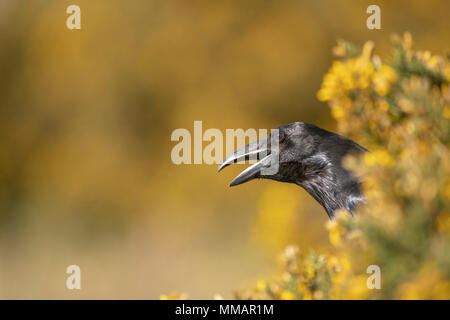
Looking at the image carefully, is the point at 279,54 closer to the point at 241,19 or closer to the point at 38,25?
the point at 241,19

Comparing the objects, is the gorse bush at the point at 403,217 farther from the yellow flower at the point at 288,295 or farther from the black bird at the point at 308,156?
the black bird at the point at 308,156

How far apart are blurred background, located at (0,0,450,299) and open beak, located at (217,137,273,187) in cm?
232

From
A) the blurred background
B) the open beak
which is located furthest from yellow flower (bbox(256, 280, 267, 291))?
the blurred background

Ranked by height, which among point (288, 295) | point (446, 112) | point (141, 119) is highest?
point (141, 119)

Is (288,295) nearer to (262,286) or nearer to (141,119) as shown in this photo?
(262,286)

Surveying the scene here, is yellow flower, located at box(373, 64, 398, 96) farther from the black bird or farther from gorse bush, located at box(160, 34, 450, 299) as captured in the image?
the black bird

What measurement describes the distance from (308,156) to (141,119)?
9.90 feet

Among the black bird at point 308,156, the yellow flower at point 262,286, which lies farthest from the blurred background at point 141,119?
the yellow flower at point 262,286

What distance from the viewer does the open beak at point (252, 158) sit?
3.78 ft

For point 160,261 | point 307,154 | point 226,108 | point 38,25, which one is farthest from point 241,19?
point 307,154

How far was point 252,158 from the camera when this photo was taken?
1.17 meters

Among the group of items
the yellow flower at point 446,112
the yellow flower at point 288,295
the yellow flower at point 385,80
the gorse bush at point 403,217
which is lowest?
the yellow flower at point 288,295

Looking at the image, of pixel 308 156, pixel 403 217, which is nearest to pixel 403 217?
pixel 403 217

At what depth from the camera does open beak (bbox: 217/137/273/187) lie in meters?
1.15
